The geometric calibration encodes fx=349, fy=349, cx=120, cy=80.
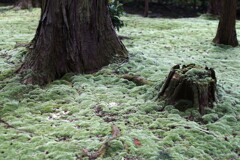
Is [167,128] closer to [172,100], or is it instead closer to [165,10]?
[172,100]

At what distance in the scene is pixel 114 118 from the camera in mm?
5938

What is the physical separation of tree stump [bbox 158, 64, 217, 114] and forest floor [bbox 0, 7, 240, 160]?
6.1 inches

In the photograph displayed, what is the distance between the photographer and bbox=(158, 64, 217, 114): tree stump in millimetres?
6184

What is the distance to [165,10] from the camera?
28047 mm

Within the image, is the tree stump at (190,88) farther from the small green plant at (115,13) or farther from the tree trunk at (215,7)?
the tree trunk at (215,7)

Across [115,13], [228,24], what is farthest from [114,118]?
[228,24]

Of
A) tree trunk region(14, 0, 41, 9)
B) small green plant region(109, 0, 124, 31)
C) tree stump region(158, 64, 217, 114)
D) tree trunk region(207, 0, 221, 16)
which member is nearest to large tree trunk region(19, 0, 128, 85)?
tree stump region(158, 64, 217, 114)

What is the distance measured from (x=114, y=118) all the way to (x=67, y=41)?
272 centimetres

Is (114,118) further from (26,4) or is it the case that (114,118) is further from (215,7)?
(26,4)

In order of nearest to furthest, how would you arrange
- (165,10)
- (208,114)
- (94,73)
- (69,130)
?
(69,130) < (208,114) < (94,73) < (165,10)

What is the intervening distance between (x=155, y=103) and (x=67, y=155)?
229 cm

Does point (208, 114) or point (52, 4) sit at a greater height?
point (52, 4)

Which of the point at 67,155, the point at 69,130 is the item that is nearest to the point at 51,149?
the point at 67,155

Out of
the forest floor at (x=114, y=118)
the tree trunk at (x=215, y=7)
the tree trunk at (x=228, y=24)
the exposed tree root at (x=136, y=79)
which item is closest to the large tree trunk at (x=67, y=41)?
the forest floor at (x=114, y=118)
